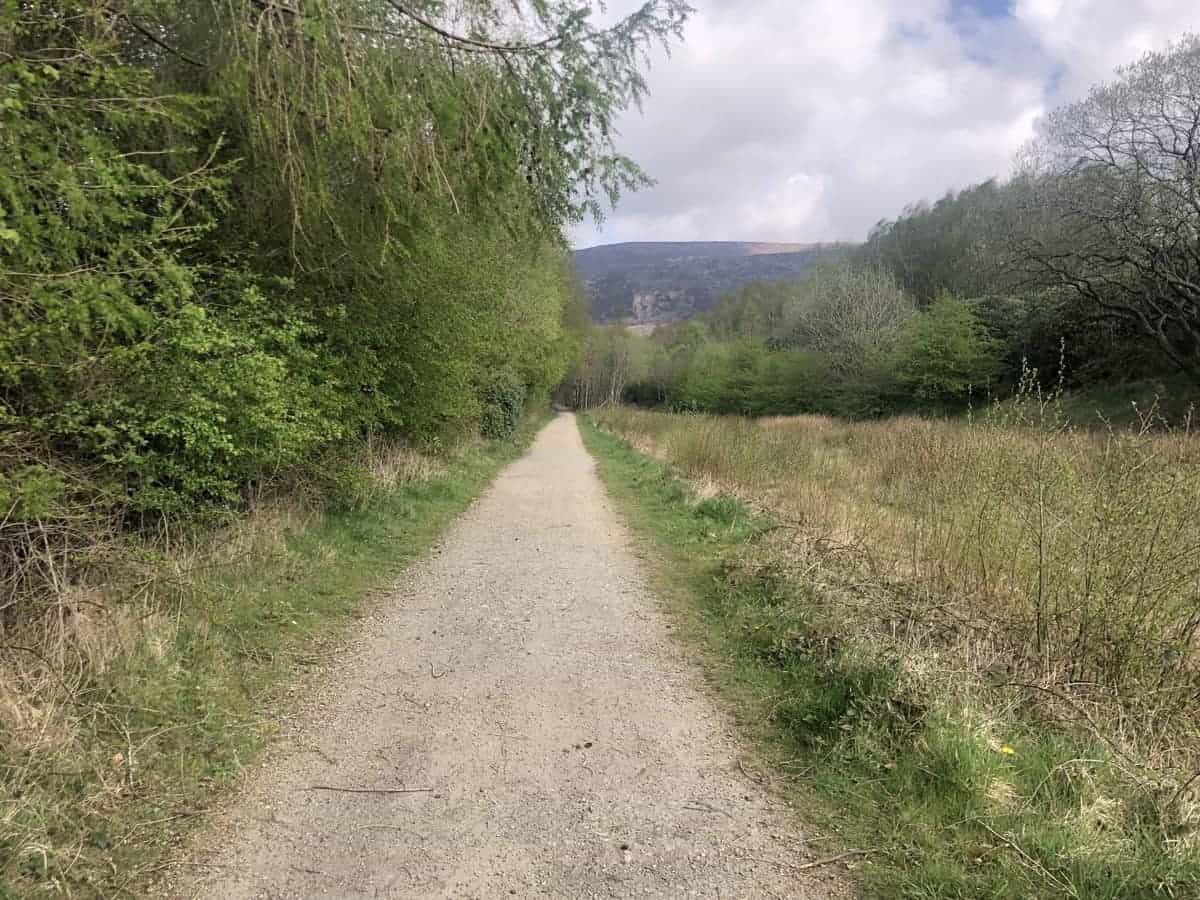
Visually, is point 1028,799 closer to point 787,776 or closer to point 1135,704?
point 787,776

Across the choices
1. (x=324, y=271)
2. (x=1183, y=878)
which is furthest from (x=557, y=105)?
(x=1183, y=878)

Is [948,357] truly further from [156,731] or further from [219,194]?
[156,731]

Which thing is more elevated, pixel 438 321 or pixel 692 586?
pixel 438 321

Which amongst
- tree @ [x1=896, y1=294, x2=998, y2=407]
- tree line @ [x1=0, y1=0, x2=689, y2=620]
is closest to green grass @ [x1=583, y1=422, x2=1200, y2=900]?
tree line @ [x1=0, y1=0, x2=689, y2=620]

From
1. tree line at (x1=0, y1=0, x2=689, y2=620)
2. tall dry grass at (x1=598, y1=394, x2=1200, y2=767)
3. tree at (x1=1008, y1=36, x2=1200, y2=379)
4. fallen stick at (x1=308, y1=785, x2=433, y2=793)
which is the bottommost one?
fallen stick at (x1=308, y1=785, x2=433, y2=793)

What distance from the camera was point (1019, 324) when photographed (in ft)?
107

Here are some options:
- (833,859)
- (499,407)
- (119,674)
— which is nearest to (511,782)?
(833,859)

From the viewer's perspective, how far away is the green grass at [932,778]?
2279mm

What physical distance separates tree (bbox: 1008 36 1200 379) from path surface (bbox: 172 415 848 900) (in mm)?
26299

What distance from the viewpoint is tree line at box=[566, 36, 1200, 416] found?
21.5 meters

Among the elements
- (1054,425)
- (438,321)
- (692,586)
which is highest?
(438,321)

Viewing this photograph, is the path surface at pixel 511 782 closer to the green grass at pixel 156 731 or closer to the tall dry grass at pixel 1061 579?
the green grass at pixel 156 731

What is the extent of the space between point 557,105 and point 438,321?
14.0 feet

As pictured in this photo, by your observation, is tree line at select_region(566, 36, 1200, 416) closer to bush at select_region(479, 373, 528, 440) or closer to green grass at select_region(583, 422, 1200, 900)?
green grass at select_region(583, 422, 1200, 900)
